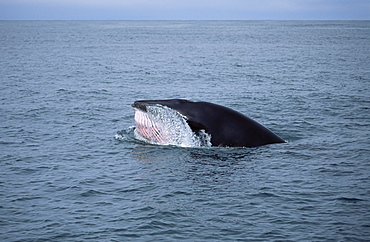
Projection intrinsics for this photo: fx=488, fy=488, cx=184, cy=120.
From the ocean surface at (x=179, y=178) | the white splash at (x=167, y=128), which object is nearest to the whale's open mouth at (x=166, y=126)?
the white splash at (x=167, y=128)

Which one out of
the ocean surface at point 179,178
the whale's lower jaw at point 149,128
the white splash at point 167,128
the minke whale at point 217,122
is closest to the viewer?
the ocean surface at point 179,178

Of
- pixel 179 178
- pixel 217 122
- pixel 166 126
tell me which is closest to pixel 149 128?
pixel 166 126

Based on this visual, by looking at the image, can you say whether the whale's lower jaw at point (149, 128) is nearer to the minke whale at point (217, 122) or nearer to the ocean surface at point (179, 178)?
the minke whale at point (217, 122)

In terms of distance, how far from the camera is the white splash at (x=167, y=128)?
14555 millimetres

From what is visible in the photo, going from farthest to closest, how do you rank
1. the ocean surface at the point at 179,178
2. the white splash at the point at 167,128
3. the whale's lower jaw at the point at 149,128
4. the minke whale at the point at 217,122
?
1. the whale's lower jaw at the point at 149,128
2. the white splash at the point at 167,128
3. the minke whale at the point at 217,122
4. the ocean surface at the point at 179,178

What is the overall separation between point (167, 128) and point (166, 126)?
0.07 m

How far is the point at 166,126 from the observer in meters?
15.1

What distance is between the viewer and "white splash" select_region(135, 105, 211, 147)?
14555 millimetres

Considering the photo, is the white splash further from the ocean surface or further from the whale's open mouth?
the ocean surface

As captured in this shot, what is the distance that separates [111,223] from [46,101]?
17665mm

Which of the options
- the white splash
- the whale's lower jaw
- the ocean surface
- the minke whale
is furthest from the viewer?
the whale's lower jaw

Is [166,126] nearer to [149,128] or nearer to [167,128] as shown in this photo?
[167,128]

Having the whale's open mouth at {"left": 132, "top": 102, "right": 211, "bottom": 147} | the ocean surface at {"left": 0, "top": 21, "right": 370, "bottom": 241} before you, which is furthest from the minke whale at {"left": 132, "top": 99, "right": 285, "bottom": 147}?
the ocean surface at {"left": 0, "top": 21, "right": 370, "bottom": 241}

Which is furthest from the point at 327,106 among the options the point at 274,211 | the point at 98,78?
the point at 98,78
